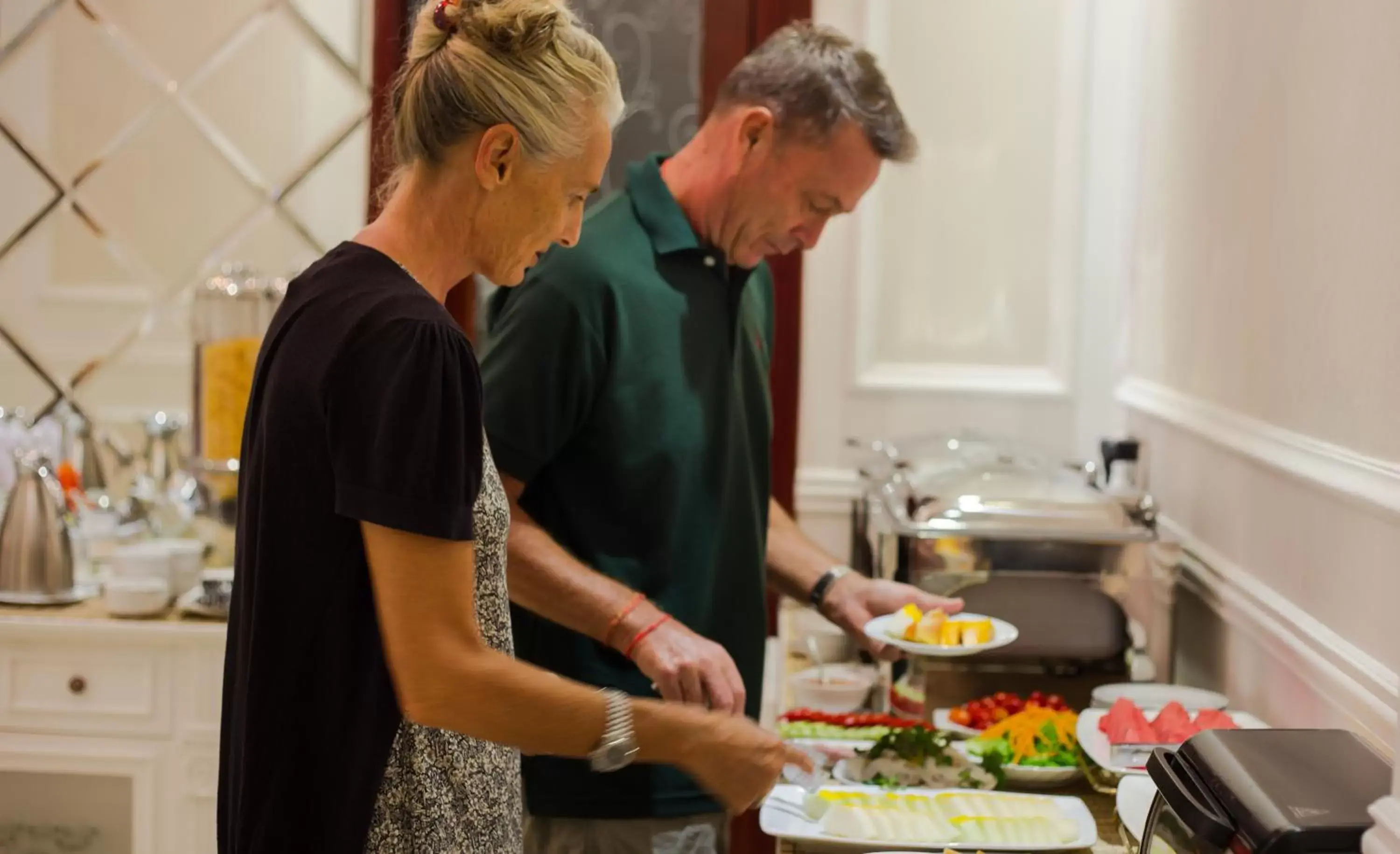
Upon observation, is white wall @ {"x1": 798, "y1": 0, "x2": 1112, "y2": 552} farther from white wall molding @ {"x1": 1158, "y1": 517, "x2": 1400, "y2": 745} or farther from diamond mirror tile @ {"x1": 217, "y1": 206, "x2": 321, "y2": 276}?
diamond mirror tile @ {"x1": 217, "y1": 206, "x2": 321, "y2": 276}

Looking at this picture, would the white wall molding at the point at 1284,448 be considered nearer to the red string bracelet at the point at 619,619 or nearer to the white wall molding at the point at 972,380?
the white wall molding at the point at 972,380

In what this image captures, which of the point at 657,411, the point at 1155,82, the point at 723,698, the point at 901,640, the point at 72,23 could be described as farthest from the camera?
the point at 72,23

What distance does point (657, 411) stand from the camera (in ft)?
5.49

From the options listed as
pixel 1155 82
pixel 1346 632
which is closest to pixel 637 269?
pixel 1346 632

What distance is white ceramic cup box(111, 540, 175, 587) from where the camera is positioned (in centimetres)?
261

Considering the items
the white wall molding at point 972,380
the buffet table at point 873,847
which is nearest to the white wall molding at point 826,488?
the white wall molding at point 972,380

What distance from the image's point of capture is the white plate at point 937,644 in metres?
→ 1.77

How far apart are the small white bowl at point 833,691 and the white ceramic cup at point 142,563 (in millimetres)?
1169

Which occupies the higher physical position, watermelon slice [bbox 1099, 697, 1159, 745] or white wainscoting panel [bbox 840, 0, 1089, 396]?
white wainscoting panel [bbox 840, 0, 1089, 396]

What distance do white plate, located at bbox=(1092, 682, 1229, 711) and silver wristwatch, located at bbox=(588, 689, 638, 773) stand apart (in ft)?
2.89

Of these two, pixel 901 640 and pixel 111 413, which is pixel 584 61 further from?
pixel 111 413

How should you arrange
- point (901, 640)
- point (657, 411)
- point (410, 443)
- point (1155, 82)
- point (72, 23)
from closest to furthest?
point (410, 443) < point (657, 411) < point (901, 640) < point (1155, 82) < point (72, 23)

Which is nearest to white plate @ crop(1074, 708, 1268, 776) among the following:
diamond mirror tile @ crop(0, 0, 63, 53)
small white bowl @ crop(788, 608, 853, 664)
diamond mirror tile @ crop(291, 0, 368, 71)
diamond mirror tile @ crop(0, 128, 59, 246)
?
small white bowl @ crop(788, 608, 853, 664)

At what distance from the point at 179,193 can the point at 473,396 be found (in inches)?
93.5
